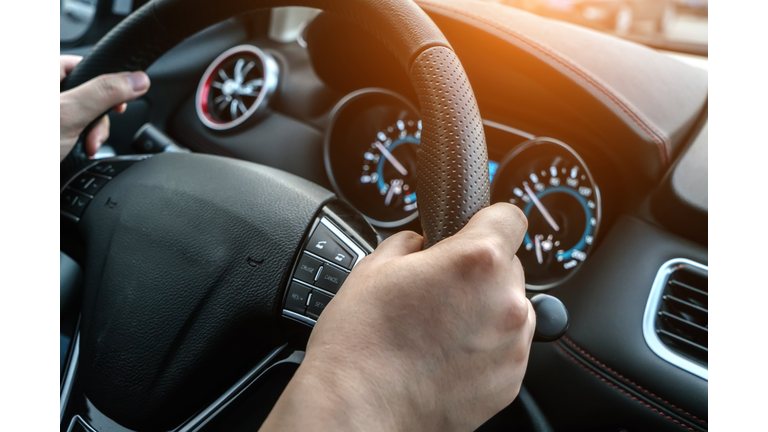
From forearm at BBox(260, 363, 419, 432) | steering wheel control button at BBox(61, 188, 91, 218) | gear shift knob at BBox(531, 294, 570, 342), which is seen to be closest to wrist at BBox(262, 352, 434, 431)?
forearm at BBox(260, 363, 419, 432)

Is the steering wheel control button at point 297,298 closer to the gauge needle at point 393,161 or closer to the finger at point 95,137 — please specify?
the finger at point 95,137

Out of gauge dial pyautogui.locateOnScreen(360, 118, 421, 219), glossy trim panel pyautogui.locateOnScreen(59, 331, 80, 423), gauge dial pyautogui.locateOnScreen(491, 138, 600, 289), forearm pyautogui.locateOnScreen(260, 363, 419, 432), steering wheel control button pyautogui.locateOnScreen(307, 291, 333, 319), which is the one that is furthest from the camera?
gauge dial pyautogui.locateOnScreen(360, 118, 421, 219)

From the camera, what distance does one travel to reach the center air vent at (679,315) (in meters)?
1.10

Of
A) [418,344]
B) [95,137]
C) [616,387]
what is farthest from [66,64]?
[616,387]

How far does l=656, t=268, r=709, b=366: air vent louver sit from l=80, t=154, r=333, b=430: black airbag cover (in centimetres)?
77

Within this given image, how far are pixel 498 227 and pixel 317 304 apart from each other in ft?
1.08

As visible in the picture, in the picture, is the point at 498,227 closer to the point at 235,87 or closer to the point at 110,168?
the point at 110,168

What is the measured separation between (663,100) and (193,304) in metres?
1.08

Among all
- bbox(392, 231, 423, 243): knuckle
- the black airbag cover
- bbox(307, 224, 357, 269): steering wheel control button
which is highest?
bbox(392, 231, 423, 243): knuckle

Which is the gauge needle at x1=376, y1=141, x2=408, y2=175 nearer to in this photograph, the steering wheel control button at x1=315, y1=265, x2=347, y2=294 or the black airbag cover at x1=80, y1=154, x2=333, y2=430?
the black airbag cover at x1=80, y1=154, x2=333, y2=430

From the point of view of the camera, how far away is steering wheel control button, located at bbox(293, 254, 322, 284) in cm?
80

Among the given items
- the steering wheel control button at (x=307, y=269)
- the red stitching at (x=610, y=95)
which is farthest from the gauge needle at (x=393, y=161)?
the steering wheel control button at (x=307, y=269)

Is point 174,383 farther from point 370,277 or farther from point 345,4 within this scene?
point 345,4

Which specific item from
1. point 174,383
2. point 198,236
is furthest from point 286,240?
point 174,383
